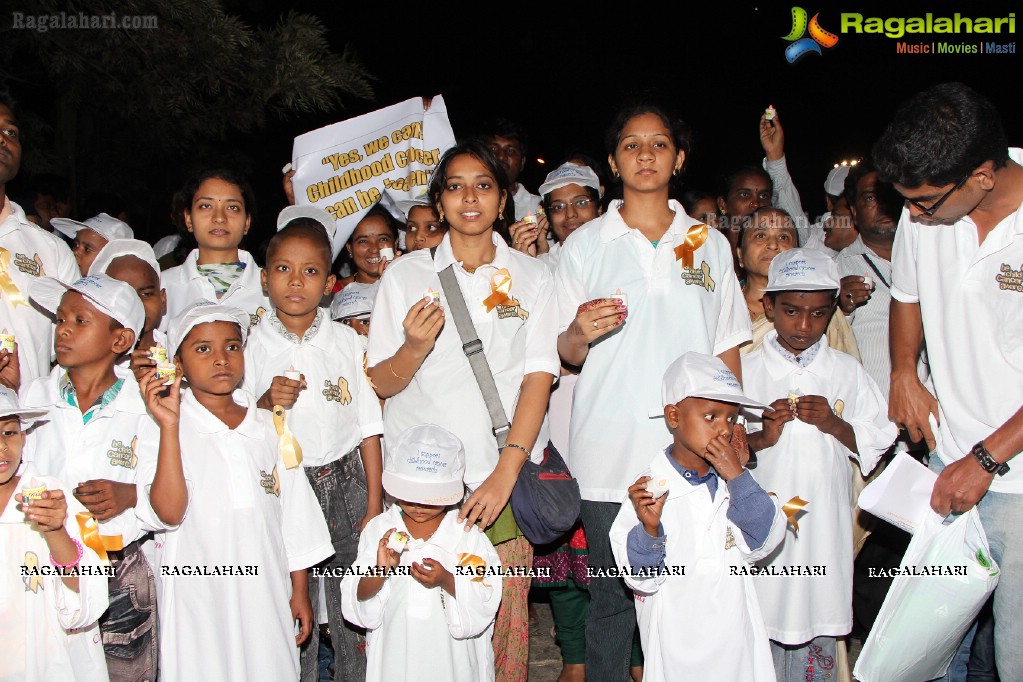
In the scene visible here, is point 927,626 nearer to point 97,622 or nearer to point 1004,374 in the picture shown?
point 1004,374

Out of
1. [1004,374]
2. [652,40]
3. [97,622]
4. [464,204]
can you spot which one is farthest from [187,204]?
[652,40]

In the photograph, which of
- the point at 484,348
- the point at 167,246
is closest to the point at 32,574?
the point at 484,348

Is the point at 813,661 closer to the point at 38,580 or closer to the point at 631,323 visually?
the point at 631,323

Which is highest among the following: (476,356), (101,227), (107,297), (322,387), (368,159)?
(368,159)

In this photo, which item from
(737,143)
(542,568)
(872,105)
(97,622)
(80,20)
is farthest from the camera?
(737,143)

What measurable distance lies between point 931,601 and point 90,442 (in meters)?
3.21

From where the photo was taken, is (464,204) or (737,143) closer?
(464,204)

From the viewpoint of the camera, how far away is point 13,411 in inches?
119

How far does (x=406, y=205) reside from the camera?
532cm

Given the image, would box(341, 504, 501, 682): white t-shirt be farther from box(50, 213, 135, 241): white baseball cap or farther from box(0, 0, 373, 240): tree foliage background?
box(0, 0, 373, 240): tree foliage background

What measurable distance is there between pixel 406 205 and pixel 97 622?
290 cm

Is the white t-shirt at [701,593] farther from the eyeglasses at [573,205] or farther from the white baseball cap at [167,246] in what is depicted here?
the white baseball cap at [167,246]

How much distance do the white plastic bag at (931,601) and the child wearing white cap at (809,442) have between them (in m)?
0.67

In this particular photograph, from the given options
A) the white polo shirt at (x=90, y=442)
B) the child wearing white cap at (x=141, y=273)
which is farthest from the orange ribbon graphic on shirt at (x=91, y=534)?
the child wearing white cap at (x=141, y=273)
